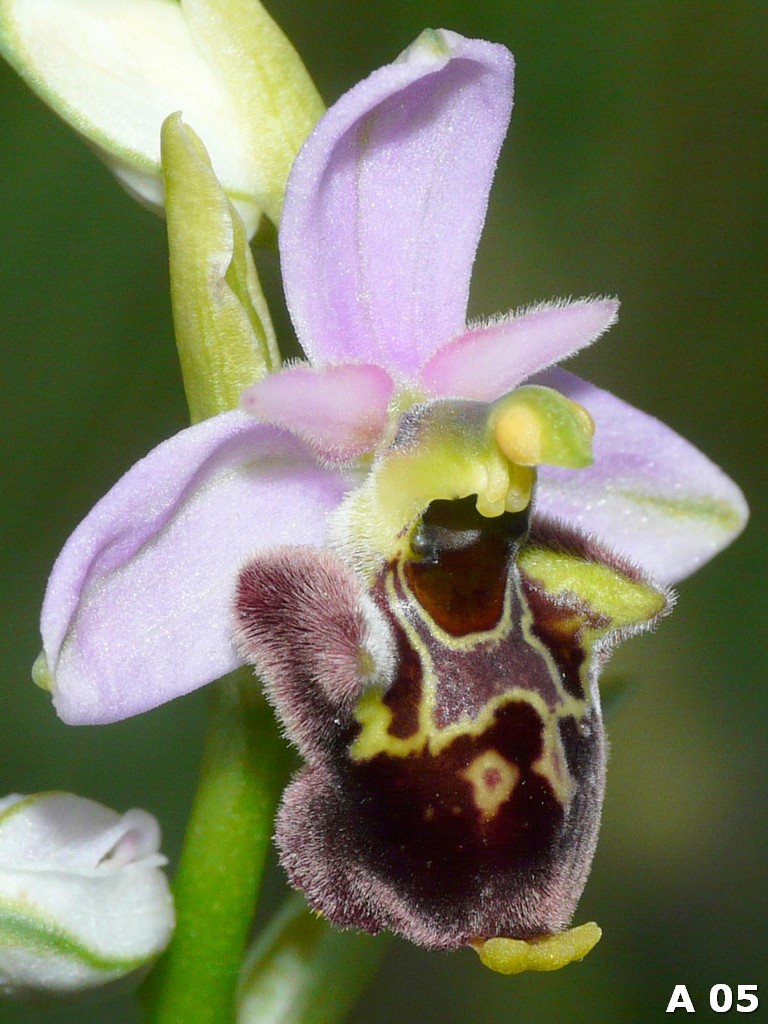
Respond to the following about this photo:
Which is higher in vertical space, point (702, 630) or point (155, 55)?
point (155, 55)

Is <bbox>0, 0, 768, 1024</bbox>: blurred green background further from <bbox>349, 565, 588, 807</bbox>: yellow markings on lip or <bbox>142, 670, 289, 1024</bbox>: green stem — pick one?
<bbox>349, 565, 588, 807</bbox>: yellow markings on lip

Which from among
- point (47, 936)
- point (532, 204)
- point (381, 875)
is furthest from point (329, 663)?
point (532, 204)

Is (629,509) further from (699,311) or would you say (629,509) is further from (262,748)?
(699,311)

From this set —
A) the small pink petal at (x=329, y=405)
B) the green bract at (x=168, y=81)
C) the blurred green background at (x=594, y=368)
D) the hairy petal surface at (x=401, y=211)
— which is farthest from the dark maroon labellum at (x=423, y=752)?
the blurred green background at (x=594, y=368)

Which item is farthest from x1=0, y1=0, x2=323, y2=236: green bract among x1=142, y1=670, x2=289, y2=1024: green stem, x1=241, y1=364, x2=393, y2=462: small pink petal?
x1=142, y1=670, x2=289, y2=1024: green stem

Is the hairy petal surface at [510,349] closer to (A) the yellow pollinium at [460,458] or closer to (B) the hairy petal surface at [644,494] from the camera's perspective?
(A) the yellow pollinium at [460,458]

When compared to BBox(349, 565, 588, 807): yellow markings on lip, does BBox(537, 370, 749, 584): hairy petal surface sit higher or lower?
lower
